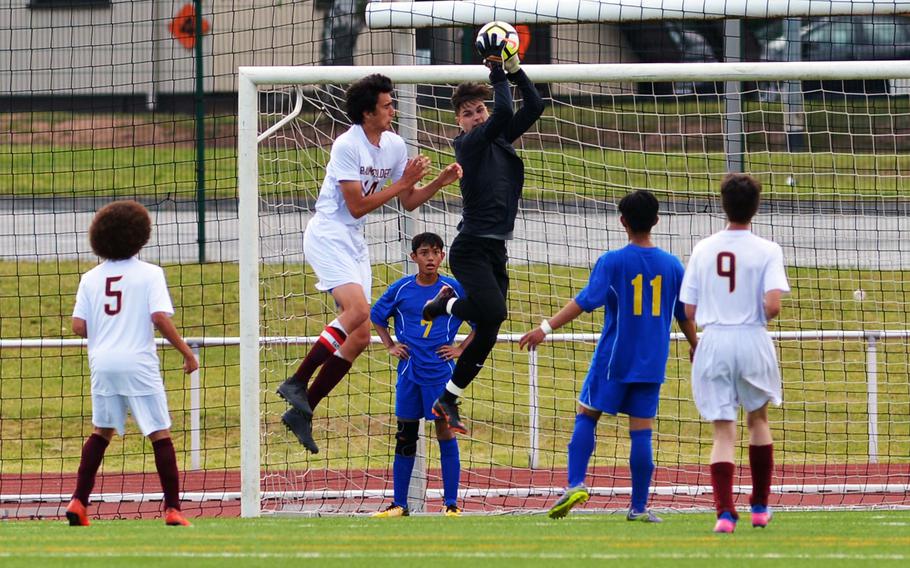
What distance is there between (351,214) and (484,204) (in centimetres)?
81

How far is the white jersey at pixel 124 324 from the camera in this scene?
7328 millimetres

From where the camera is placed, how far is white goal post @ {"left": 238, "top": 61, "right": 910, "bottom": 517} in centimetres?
857

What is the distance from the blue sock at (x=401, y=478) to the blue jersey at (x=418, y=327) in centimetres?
56

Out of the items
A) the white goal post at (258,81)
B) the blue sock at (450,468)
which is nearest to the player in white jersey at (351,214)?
the white goal post at (258,81)

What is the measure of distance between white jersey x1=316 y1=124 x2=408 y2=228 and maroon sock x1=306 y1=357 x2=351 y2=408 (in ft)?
2.81

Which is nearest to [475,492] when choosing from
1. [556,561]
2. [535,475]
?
[535,475]

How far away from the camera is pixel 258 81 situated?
8.67 m

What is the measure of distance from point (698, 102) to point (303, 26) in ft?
39.9

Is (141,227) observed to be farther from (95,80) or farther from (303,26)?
(95,80)

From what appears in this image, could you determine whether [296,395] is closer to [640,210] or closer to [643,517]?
[643,517]

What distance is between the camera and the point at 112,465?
1264cm

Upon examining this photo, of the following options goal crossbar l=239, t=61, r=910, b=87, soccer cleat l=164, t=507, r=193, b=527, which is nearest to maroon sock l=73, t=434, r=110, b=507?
soccer cleat l=164, t=507, r=193, b=527

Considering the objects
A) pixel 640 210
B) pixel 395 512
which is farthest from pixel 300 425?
pixel 640 210

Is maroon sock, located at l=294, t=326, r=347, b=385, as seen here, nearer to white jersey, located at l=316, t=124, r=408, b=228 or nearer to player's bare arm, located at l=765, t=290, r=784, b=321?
white jersey, located at l=316, t=124, r=408, b=228
